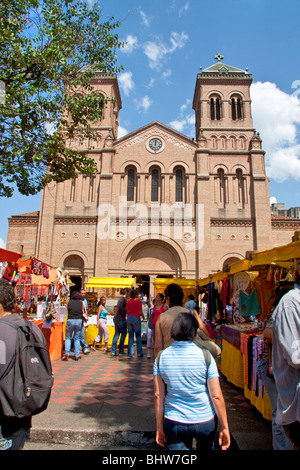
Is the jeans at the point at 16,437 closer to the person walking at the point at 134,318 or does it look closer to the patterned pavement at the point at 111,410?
the patterned pavement at the point at 111,410

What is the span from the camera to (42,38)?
9312mm

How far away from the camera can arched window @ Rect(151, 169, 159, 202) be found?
82.6 feet

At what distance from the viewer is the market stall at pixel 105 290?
38.2 ft

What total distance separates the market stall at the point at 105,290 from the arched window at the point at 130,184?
25.4 feet

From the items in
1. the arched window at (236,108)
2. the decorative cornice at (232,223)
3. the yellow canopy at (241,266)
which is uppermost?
the arched window at (236,108)

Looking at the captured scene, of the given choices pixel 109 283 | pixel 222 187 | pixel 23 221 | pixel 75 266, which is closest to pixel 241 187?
pixel 222 187

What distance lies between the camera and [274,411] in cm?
356

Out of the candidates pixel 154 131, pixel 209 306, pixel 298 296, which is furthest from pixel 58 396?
pixel 154 131

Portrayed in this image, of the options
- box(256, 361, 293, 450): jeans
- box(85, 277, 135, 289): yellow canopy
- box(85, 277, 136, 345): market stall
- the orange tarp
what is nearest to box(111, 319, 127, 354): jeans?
box(85, 277, 136, 345): market stall

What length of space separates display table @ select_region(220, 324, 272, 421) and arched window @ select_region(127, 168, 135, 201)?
60.5ft

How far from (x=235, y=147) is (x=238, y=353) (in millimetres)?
23088

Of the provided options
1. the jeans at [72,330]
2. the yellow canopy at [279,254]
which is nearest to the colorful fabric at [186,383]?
the yellow canopy at [279,254]

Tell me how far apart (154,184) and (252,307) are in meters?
19.3

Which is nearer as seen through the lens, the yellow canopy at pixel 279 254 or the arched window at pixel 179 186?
the yellow canopy at pixel 279 254
